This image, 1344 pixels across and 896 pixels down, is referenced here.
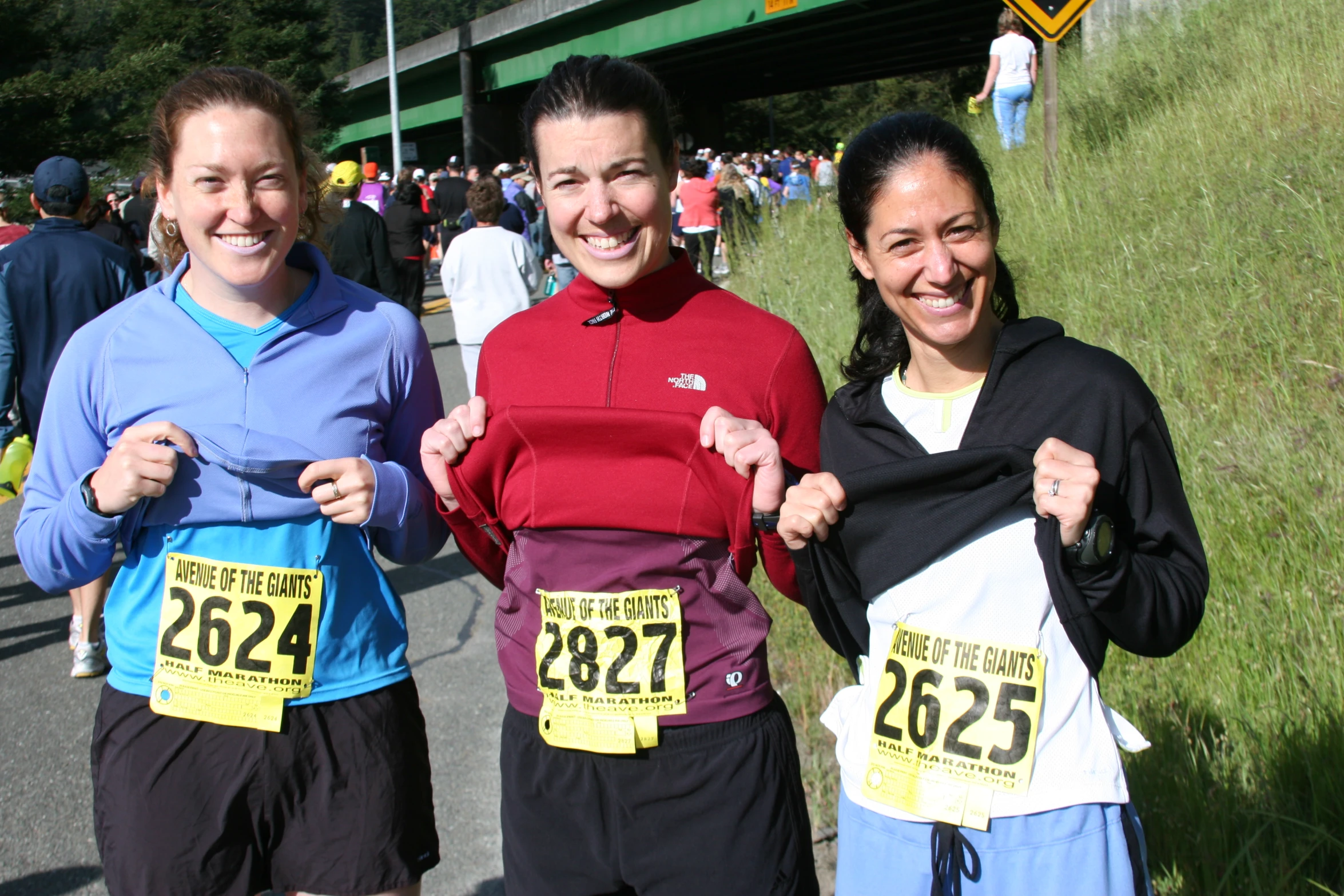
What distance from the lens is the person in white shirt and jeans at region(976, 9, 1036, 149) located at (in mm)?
12820

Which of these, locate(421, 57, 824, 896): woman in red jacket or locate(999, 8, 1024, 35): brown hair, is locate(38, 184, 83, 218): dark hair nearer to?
locate(421, 57, 824, 896): woman in red jacket

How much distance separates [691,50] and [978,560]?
2863 centimetres

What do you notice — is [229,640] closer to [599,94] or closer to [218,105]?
[218,105]

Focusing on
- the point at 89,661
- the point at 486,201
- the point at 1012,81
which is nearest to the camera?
the point at 89,661

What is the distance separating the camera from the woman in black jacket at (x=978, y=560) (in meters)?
1.70

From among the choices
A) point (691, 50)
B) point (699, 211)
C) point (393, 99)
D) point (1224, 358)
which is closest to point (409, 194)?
point (699, 211)

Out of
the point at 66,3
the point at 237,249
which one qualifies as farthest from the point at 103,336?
the point at 66,3

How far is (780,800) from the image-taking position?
2.04m

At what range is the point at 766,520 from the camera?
1.95 m

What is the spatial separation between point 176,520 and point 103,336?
0.41 m

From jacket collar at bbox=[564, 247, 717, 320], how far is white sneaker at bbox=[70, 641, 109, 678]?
13.0 ft

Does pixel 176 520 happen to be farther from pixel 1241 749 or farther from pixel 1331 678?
pixel 1331 678

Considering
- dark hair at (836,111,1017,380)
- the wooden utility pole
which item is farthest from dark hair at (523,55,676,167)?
the wooden utility pole

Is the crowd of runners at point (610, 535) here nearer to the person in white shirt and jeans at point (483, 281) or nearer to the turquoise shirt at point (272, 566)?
the turquoise shirt at point (272, 566)
